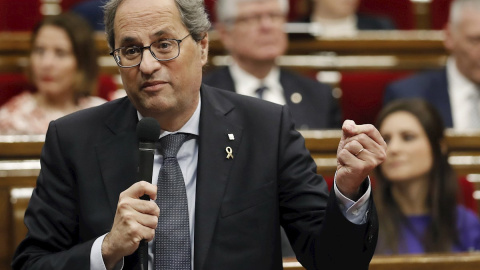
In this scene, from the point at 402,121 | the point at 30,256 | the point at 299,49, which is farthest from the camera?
the point at 299,49

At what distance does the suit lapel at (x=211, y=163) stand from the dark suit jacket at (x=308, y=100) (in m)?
0.89

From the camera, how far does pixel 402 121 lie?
1.53 meters

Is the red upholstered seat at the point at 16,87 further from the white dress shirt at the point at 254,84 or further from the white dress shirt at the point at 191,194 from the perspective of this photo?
the white dress shirt at the point at 191,194

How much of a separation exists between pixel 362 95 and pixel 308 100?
0.51ft

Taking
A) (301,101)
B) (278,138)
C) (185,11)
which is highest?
(185,11)

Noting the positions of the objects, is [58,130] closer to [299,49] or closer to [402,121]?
[402,121]

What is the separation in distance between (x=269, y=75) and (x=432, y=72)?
393 millimetres

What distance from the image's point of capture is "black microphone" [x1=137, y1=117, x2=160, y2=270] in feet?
2.36

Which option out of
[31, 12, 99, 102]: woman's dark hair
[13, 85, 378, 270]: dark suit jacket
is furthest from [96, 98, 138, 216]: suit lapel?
[31, 12, 99, 102]: woman's dark hair

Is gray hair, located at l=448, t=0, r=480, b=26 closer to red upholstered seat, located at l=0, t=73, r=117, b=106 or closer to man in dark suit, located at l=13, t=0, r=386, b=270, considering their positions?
red upholstered seat, located at l=0, t=73, r=117, b=106

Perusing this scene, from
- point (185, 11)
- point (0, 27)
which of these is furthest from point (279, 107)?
point (0, 27)

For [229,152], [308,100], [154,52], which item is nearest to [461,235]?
[308,100]

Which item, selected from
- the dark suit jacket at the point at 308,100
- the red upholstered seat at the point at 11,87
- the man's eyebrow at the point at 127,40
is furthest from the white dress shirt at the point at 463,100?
the man's eyebrow at the point at 127,40

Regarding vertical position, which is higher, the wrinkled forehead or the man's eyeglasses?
the wrinkled forehead
